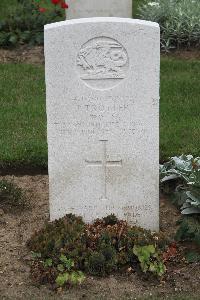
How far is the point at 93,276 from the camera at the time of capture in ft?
16.9

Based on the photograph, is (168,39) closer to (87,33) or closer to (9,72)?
(9,72)

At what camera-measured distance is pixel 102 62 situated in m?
5.24

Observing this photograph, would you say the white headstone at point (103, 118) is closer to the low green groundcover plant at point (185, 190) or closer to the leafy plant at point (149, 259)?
the low green groundcover plant at point (185, 190)

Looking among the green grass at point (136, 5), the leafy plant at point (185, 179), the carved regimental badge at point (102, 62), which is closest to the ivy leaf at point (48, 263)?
the leafy plant at point (185, 179)

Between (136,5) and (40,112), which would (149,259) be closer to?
(40,112)

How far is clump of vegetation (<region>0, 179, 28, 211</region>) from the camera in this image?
19.9 ft

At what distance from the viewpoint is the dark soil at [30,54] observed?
1030cm

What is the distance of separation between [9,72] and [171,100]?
2294mm

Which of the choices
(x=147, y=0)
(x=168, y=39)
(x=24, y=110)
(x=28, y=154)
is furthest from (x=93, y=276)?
(x=147, y=0)

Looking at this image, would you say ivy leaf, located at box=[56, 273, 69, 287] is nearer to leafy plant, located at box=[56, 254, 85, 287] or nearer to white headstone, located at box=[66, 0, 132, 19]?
leafy plant, located at box=[56, 254, 85, 287]

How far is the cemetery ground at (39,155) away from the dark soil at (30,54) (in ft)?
0.05

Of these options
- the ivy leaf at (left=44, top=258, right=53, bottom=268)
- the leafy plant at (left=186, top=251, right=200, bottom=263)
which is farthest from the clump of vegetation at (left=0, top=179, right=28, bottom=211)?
the leafy plant at (left=186, top=251, right=200, bottom=263)

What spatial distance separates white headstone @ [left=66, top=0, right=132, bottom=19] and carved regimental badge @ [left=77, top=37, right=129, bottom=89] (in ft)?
17.1

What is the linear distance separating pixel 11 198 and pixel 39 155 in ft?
3.29
